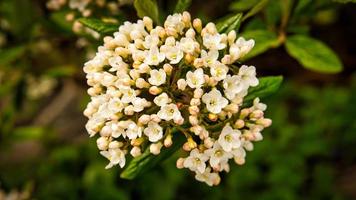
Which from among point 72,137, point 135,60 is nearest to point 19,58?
point 135,60

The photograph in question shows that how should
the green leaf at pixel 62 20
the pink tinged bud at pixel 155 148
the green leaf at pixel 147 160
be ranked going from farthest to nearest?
the green leaf at pixel 62 20 → the green leaf at pixel 147 160 → the pink tinged bud at pixel 155 148

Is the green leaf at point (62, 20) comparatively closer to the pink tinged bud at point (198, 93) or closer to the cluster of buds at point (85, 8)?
the cluster of buds at point (85, 8)

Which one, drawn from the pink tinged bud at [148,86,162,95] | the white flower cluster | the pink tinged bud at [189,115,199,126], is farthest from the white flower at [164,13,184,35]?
the pink tinged bud at [189,115,199,126]

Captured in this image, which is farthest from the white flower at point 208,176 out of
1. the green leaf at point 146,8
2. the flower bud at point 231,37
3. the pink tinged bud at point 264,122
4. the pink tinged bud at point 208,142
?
the green leaf at point 146,8

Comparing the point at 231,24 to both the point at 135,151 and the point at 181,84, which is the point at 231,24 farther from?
the point at 135,151

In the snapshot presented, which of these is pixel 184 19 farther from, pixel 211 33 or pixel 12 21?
pixel 12 21
